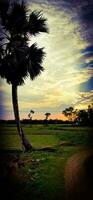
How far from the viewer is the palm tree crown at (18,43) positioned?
20.4 feet

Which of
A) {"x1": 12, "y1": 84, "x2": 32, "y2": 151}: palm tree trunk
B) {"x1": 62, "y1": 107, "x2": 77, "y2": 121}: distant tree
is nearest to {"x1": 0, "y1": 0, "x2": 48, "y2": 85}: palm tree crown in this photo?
{"x1": 12, "y1": 84, "x2": 32, "y2": 151}: palm tree trunk

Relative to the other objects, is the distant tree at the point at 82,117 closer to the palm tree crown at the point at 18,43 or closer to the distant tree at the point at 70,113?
the distant tree at the point at 70,113

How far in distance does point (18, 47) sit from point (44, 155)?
1704 mm

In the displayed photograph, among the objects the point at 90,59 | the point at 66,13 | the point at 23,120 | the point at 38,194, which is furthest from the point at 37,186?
the point at 66,13

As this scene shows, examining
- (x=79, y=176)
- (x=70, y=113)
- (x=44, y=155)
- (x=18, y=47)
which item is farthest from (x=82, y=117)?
(x=18, y=47)

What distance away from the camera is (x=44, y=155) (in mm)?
6020

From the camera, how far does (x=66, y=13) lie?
20.3 feet

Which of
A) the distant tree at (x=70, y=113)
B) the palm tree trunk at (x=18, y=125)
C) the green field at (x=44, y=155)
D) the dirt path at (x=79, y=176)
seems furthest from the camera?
the palm tree trunk at (x=18, y=125)

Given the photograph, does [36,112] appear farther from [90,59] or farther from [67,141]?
[90,59]

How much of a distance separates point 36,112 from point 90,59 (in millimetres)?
1129

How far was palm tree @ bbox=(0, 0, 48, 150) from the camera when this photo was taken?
620cm

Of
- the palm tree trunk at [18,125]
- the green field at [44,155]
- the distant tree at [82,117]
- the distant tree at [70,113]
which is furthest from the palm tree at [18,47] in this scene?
the distant tree at [82,117]

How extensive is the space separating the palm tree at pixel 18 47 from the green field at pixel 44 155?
16 centimetres

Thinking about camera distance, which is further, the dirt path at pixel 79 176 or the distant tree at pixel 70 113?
the distant tree at pixel 70 113
